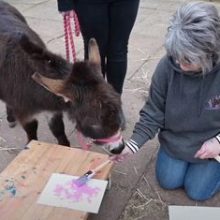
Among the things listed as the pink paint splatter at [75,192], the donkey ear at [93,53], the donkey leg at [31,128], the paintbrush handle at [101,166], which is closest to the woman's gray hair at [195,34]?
the donkey ear at [93,53]

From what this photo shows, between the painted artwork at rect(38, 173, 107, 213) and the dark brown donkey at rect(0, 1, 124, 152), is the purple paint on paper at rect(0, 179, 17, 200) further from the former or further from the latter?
the dark brown donkey at rect(0, 1, 124, 152)

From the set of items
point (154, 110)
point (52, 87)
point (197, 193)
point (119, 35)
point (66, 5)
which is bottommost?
point (197, 193)

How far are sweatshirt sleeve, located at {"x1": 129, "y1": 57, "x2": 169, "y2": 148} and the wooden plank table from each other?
29cm

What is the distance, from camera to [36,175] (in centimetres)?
264

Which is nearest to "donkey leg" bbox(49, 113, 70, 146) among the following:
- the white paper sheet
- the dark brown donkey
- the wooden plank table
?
the dark brown donkey

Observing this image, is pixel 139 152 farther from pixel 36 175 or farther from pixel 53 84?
pixel 53 84

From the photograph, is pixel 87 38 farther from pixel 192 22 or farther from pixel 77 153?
pixel 192 22

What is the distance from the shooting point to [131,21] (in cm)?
318

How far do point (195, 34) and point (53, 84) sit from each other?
82 centimetres

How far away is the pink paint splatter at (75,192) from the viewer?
8.05ft

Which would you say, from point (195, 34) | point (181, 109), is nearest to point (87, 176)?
point (181, 109)

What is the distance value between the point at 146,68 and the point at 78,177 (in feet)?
8.24

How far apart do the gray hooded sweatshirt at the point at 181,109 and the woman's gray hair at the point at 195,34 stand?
1.03 feet

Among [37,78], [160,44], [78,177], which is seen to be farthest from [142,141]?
[160,44]
